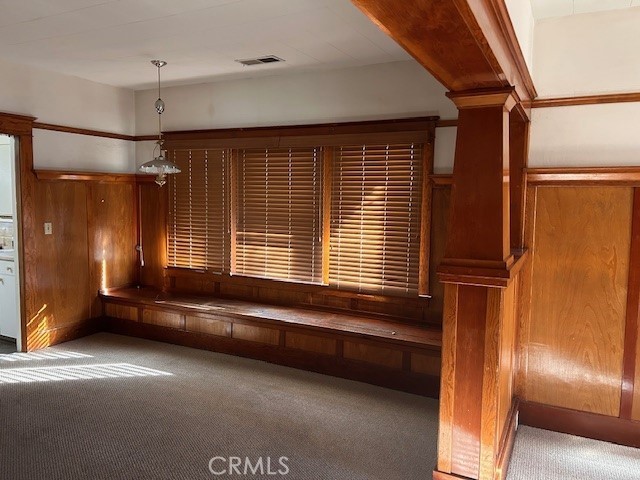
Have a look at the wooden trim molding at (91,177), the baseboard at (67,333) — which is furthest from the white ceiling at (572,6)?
the baseboard at (67,333)

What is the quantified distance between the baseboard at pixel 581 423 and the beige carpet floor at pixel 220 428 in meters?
0.07

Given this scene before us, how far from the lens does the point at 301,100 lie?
4.46 m

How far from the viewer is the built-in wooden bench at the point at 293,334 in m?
3.76

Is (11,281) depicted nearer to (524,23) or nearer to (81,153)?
(81,153)

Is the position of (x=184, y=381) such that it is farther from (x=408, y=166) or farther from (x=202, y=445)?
(x=408, y=166)

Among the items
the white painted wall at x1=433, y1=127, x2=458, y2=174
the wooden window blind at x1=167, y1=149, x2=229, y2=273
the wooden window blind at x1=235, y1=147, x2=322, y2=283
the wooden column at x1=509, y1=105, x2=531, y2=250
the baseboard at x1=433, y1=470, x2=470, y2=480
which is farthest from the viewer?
the wooden window blind at x1=167, y1=149, x2=229, y2=273

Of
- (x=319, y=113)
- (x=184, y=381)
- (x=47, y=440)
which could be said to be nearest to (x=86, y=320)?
(x=184, y=381)

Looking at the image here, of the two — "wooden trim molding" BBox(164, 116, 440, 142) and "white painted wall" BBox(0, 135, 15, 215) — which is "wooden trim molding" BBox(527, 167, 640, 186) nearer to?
"wooden trim molding" BBox(164, 116, 440, 142)

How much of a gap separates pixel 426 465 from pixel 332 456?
55 cm

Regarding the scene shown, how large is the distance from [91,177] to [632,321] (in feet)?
15.9

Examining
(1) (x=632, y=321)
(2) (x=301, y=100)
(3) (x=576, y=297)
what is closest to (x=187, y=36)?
(2) (x=301, y=100)

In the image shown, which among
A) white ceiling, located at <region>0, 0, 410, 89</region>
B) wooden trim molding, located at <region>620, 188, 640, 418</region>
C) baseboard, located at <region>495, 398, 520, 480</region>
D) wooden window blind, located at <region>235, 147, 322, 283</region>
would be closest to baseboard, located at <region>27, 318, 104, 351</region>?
wooden window blind, located at <region>235, 147, 322, 283</region>

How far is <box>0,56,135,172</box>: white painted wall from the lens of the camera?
432 cm

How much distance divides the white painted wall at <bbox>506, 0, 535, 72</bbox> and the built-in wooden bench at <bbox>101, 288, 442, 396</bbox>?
2.10m
